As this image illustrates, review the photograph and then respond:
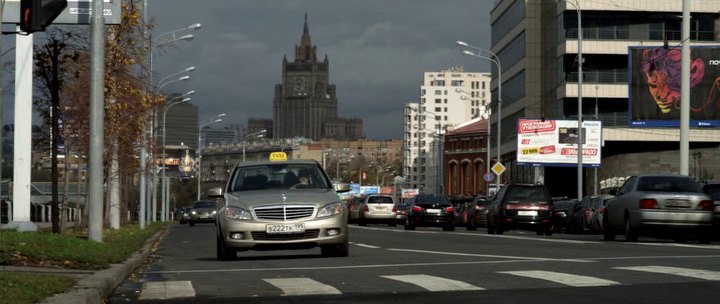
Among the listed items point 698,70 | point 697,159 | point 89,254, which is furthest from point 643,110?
point 89,254

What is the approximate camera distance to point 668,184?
2769 centimetres

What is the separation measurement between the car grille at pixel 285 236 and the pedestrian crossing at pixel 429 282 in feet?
14.2

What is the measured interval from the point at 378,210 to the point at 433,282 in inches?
1760

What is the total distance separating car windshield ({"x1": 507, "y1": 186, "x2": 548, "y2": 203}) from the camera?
3922 cm

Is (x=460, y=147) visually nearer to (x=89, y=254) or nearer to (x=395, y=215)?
(x=395, y=215)

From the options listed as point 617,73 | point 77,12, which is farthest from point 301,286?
point 617,73

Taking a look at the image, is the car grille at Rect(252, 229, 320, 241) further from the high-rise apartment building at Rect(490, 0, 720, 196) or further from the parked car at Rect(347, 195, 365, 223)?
the high-rise apartment building at Rect(490, 0, 720, 196)

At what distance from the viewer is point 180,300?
11.9m

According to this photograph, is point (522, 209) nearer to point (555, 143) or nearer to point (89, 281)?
point (89, 281)

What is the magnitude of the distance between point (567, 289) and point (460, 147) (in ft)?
493

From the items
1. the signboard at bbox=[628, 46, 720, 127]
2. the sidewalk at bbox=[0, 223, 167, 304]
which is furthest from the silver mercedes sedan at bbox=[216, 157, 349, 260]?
the signboard at bbox=[628, 46, 720, 127]

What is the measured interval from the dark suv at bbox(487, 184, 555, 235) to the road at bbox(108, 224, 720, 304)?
18.2 m

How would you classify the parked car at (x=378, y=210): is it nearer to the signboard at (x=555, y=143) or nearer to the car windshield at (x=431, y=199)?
the car windshield at (x=431, y=199)

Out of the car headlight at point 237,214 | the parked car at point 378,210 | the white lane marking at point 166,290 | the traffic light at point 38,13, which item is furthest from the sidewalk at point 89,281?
the parked car at point 378,210
